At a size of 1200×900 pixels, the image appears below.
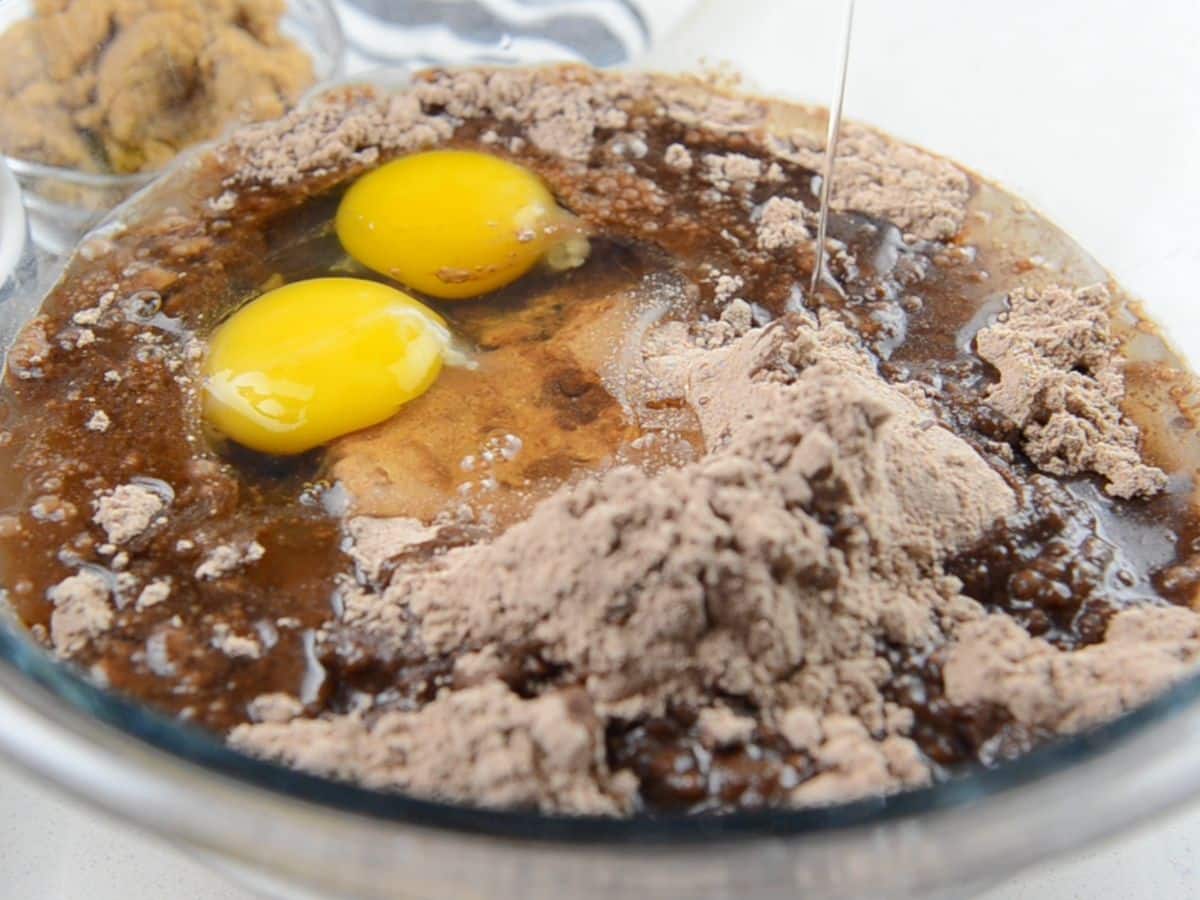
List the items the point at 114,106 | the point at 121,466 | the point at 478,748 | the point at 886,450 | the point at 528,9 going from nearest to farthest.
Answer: the point at 478,748 → the point at 886,450 → the point at 121,466 → the point at 114,106 → the point at 528,9

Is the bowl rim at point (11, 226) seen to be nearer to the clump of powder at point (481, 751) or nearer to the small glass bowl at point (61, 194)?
the small glass bowl at point (61, 194)

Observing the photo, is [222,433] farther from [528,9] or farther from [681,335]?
[528,9]

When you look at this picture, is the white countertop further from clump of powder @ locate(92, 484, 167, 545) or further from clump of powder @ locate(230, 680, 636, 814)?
clump of powder @ locate(230, 680, 636, 814)

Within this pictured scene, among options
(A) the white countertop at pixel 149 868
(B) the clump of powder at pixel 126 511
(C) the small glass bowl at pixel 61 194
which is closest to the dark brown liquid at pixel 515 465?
(B) the clump of powder at pixel 126 511

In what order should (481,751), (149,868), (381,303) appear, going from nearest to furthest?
(481,751)
(149,868)
(381,303)

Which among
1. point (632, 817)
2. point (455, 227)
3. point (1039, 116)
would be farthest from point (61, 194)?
point (1039, 116)

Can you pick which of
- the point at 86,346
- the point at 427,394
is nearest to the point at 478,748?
the point at 427,394

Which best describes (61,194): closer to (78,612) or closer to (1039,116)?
(78,612)
